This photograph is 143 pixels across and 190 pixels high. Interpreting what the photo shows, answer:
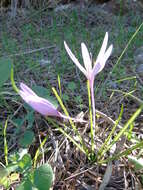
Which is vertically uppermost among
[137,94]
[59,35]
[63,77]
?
Result: [59,35]

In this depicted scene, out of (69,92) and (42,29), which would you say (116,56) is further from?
(42,29)

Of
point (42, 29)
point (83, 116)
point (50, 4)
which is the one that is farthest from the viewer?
point (50, 4)

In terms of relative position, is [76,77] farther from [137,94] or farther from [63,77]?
[137,94]

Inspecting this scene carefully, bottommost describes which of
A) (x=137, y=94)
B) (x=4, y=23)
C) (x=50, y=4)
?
(x=137, y=94)

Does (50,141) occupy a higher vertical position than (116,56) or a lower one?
lower

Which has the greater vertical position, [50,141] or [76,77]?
[76,77]

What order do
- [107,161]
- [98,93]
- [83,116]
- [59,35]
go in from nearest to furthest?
[107,161]
[83,116]
[98,93]
[59,35]

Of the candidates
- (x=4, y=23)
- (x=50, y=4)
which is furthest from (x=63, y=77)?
(x=50, y=4)

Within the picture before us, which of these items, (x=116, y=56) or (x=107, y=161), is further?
(x=116, y=56)

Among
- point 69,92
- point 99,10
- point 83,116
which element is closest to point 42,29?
point 99,10

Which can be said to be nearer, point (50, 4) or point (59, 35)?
point (59, 35)
